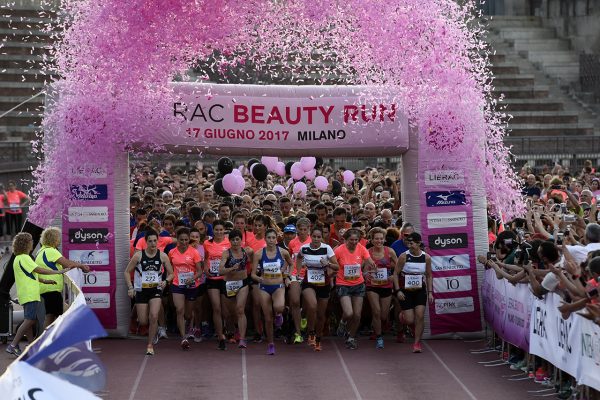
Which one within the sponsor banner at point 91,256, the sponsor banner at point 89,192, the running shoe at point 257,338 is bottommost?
the running shoe at point 257,338

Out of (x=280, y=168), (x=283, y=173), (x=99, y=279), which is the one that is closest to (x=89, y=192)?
(x=99, y=279)

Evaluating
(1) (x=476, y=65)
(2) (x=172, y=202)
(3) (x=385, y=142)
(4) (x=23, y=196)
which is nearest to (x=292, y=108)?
(3) (x=385, y=142)

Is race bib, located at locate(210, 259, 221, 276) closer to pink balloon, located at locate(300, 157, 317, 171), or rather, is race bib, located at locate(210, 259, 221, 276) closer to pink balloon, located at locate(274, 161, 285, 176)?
pink balloon, located at locate(300, 157, 317, 171)

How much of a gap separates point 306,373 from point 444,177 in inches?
156

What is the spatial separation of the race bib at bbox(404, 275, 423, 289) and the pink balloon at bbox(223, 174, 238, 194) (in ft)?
25.1

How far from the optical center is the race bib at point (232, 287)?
17125 mm

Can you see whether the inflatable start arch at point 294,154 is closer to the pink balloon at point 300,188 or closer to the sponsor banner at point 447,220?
the sponsor banner at point 447,220

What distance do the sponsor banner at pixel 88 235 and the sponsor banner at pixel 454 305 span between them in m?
4.63

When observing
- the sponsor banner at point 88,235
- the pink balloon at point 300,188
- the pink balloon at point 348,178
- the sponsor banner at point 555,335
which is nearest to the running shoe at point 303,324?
the sponsor banner at point 88,235

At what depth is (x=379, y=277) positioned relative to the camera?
1730cm

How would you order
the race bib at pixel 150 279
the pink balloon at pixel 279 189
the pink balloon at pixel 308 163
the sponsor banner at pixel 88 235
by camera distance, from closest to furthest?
the race bib at pixel 150 279
the sponsor banner at pixel 88 235
the pink balloon at pixel 308 163
the pink balloon at pixel 279 189

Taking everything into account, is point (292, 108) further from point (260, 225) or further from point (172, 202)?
point (172, 202)

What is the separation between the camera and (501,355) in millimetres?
16156

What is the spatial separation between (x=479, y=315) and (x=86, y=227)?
5540 millimetres
